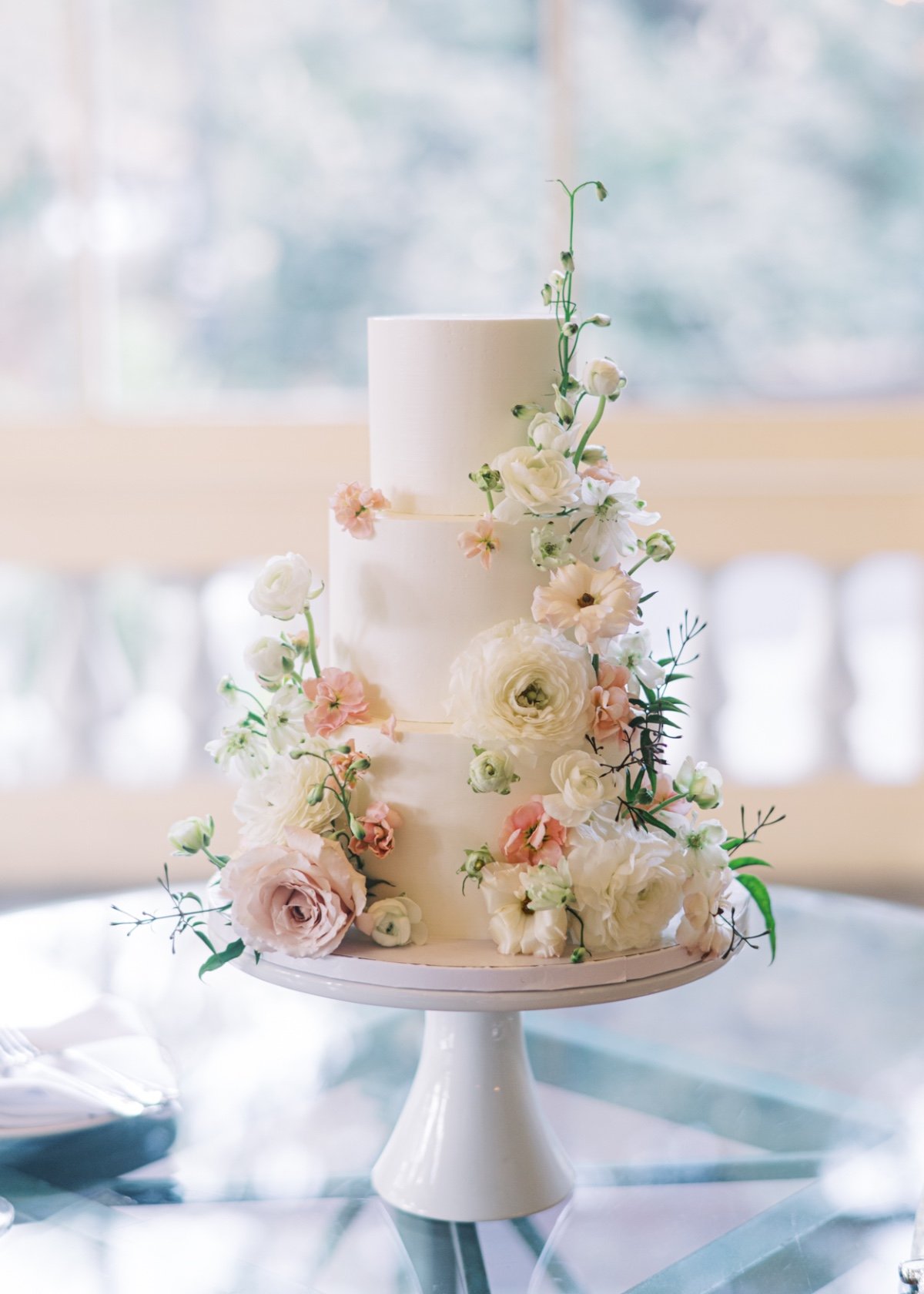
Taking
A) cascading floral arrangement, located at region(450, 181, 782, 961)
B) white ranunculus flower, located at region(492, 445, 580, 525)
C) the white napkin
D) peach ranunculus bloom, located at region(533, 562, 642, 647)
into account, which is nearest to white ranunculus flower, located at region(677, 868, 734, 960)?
cascading floral arrangement, located at region(450, 181, 782, 961)

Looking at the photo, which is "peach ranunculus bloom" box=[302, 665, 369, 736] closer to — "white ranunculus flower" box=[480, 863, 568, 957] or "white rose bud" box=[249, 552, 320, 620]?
"white rose bud" box=[249, 552, 320, 620]

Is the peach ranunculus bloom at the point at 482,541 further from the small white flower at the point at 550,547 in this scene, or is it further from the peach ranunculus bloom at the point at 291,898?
the peach ranunculus bloom at the point at 291,898

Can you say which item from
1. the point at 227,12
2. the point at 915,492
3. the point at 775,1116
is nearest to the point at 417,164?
the point at 227,12

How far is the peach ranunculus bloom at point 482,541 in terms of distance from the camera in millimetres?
1359

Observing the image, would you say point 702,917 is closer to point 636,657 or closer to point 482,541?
point 636,657

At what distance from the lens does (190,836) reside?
1.37m

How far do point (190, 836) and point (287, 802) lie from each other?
0.09 meters

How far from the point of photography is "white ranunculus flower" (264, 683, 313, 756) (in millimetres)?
1385

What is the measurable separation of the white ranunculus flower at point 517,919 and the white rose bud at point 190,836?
9.4 inches

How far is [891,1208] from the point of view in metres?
1.36

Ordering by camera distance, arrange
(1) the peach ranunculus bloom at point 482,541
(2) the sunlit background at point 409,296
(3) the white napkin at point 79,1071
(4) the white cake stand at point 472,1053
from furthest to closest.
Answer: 1. (2) the sunlit background at point 409,296
2. (3) the white napkin at point 79,1071
3. (1) the peach ranunculus bloom at point 482,541
4. (4) the white cake stand at point 472,1053

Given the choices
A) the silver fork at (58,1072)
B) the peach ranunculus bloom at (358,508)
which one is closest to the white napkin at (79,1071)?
the silver fork at (58,1072)

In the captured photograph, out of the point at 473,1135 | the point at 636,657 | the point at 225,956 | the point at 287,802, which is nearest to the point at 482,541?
the point at 636,657

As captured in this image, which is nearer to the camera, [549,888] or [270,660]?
[549,888]
